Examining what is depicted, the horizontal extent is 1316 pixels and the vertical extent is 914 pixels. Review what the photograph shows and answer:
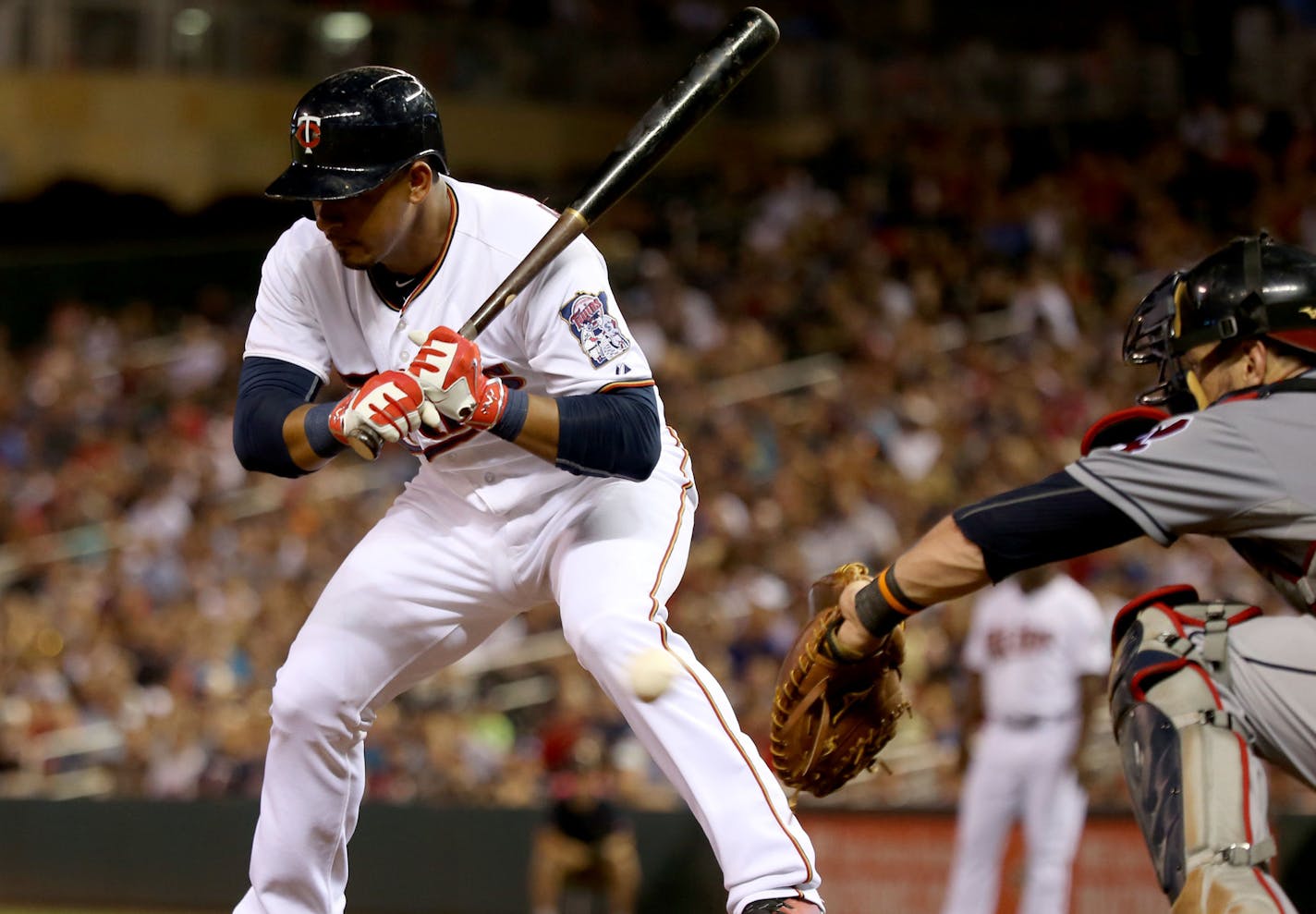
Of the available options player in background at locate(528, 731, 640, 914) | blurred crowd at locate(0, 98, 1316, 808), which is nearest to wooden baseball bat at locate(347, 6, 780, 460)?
player in background at locate(528, 731, 640, 914)

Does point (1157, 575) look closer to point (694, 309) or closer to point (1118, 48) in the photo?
point (694, 309)

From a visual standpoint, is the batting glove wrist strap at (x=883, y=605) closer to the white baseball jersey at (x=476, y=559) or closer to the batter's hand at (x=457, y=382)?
the white baseball jersey at (x=476, y=559)

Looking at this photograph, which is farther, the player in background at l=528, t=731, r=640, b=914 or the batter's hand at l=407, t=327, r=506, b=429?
the player in background at l=528, t=731, r=640, b=914

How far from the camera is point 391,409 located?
3.30 metres

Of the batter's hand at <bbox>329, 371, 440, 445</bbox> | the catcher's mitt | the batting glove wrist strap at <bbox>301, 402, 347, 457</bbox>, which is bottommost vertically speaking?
the catcher's mitt

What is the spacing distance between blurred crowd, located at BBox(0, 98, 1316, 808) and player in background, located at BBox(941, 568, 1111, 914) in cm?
54

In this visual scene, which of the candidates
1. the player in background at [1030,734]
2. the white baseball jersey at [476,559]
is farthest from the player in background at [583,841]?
the white baseball jersey at [476,559]

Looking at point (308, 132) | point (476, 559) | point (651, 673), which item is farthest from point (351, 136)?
point (651, 673)

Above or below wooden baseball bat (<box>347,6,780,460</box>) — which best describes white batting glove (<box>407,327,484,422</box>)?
below

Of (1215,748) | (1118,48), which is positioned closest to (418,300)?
(1215,748)

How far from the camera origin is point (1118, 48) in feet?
47.7

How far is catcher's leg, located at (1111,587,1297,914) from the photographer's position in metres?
2.87

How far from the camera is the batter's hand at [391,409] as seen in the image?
3.31 meters

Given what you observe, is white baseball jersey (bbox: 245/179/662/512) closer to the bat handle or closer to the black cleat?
the bat handle
